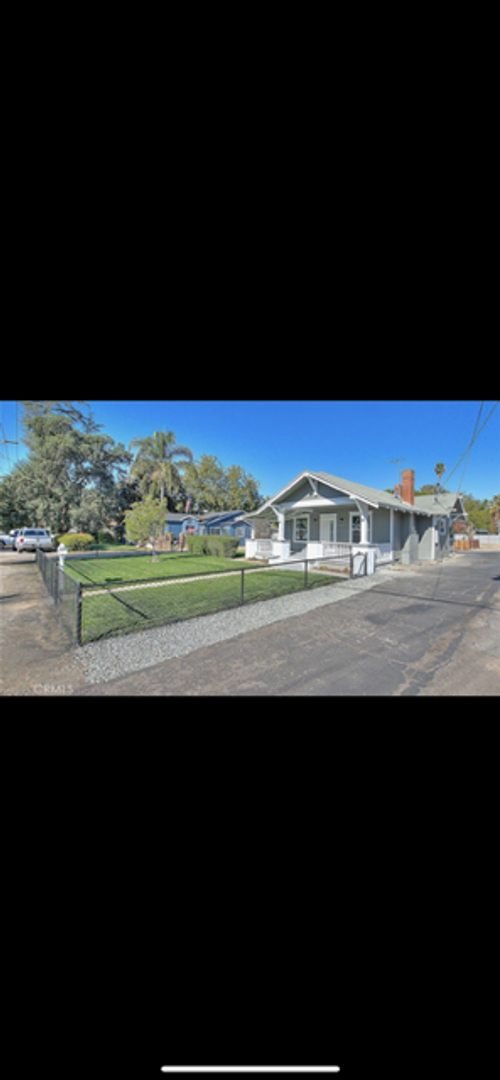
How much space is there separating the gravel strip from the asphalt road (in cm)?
17

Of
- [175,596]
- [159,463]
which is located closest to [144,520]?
[175,596]

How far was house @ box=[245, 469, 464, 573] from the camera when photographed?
9.42m

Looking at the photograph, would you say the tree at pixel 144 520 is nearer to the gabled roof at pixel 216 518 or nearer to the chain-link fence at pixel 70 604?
the chain-link fence at pixel 70 604

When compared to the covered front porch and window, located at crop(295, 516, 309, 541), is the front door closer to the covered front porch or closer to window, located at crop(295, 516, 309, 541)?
the covered front porch

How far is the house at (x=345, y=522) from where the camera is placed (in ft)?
30.9

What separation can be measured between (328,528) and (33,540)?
30.0ft

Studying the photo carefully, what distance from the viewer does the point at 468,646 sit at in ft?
12.6

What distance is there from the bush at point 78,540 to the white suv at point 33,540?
1.38m

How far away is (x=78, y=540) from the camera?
12.8 metres

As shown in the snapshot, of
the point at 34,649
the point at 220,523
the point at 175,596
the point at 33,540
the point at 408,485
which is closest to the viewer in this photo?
the point at 34,649

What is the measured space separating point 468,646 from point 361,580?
4.24m

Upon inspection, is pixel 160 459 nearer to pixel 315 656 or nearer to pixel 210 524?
pixel 210 524
